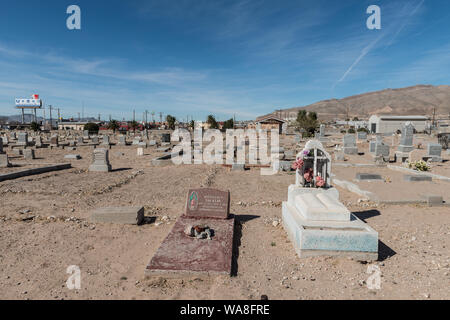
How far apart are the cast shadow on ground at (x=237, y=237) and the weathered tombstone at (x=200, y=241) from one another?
146 millimetres

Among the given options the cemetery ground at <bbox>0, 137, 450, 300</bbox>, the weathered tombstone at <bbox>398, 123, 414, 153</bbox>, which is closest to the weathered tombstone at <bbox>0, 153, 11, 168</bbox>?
the cemetery ground at <bbox>0, 137, 450, 300</bbox>

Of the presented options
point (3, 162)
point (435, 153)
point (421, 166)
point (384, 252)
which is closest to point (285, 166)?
point (421, 166)

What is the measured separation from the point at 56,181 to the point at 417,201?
44.8 feet

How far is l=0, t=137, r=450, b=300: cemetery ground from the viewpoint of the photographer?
3902mm

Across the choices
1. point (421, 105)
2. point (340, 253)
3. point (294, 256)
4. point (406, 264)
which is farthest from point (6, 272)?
point (421, 105)

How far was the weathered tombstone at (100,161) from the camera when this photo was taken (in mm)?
13956

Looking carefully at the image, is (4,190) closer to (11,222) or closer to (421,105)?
(11,222)

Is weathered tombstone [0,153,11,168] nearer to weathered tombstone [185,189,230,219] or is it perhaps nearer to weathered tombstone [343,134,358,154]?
weathered tombstone [185,189,230,219]

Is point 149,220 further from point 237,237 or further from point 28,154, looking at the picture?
point 28,154

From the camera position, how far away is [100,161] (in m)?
14.1

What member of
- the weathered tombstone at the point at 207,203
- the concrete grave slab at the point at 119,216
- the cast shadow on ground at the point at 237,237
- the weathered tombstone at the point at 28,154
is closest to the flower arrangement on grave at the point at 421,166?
the cast shadow on ground at the point at 237,237

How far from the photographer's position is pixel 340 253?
4824 mm

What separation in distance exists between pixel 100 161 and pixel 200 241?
10.8m

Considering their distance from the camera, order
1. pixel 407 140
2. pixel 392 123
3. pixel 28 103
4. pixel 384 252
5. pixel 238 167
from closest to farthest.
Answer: pixel 384 252 < pixel 238 167 < pixel 407 140 < pixel 392 123 < pixel 28 103
